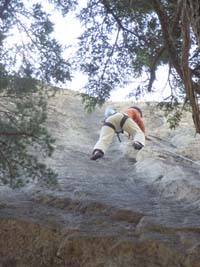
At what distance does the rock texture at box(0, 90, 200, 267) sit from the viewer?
496cm

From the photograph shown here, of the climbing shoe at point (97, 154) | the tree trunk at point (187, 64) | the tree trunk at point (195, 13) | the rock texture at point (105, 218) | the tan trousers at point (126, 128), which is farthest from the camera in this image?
the tan trousers at point (126, 128)

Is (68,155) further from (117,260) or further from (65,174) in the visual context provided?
(117,260)

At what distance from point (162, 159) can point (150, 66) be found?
2.29m

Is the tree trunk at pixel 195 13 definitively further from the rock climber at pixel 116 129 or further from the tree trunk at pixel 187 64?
the rock climber at pixel 116 129

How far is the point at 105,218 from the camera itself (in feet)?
18.5

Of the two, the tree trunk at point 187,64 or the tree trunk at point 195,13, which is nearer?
the tree trunk at point 195,13

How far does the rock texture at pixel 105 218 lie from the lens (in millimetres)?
4965

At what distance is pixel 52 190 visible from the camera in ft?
21.0

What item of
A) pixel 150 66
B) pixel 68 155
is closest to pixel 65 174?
pixel 68 155

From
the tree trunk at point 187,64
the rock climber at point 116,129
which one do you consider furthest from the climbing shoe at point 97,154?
the tree trunk at point 187,64

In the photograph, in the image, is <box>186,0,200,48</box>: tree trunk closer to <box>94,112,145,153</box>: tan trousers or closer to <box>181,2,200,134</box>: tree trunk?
<box>181,2,200,134</box>: tree trunk

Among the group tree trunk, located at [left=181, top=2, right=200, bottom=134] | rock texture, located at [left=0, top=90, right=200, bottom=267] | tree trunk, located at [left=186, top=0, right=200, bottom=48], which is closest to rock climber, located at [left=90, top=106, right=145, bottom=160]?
rock texture, located at [left=0, top=90, right=200, bottom=267]

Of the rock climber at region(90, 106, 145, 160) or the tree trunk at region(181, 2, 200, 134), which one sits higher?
the tree trunk at region(181, 2, 200, 134)

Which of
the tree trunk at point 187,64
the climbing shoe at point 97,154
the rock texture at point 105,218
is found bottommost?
the rock texture at point 105,218
